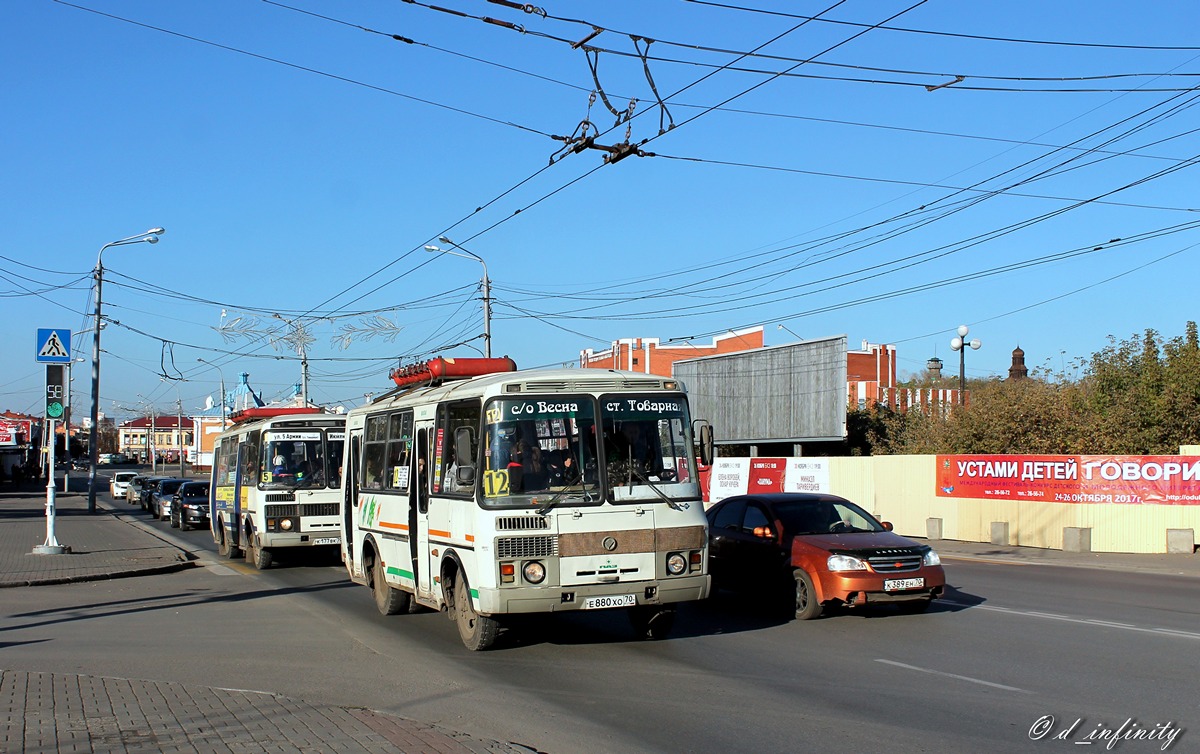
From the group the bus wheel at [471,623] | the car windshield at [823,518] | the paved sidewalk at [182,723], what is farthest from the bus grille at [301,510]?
the paved sidewalk at [182,723]

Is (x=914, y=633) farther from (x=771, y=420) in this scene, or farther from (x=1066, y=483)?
(x=771, y=420)

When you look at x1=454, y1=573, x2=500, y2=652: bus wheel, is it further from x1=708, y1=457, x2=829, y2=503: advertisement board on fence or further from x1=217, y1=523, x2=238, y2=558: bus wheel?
x1=708, y1=457, x2=829, y2=503: advertisement board on fence

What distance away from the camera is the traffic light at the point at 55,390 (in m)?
23.6

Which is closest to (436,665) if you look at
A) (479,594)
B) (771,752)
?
(479,594)

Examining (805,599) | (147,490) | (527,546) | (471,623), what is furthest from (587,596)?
(147,490)

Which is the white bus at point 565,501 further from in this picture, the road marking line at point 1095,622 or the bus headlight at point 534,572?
the road marking line at point 1095,622

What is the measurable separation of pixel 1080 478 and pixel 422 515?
17326 millimetres

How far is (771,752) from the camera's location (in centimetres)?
700

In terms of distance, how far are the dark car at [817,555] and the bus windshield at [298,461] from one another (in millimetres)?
8287

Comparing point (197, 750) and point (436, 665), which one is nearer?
point (197, 750)

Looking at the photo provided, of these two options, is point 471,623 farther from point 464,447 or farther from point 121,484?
point 121,484

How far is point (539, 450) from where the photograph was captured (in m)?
10.6

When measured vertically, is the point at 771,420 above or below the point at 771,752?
above

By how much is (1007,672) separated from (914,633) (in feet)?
7.63
